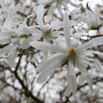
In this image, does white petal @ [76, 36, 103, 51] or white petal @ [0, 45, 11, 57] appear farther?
white petal @ [0, 45, 11, 57]

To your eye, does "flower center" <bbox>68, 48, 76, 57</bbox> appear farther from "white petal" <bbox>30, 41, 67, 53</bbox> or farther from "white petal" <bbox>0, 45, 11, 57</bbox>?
"white petal" <bbox>0, 45, 11, 57</bbox>

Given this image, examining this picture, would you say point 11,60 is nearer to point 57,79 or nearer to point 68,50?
point 68,50

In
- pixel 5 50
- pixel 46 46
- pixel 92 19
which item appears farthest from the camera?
pixel 92 19

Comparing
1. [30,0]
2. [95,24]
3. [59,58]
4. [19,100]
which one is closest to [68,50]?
[59,58]

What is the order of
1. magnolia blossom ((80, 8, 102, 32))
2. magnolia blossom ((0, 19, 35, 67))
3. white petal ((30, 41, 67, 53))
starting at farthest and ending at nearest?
1. magnolia blossom ((80, 8, 102, 32))
2. magnolia blossom ((0, 19, 35, 67))
3. white petal ((30, 41, 67, 53))

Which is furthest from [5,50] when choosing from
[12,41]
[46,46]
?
[46,46]

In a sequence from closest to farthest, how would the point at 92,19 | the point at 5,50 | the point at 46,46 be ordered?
the point at 46,46 < the point at 5,50 < the point at 92,19

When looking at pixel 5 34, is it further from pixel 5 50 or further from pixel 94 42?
pixel 94 42

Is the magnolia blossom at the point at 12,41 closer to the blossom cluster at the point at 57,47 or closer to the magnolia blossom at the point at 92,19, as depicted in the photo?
the blossom cluster at the point at 57,47

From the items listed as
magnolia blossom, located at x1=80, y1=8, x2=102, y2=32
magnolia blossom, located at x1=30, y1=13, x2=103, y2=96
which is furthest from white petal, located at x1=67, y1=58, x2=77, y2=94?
magnolia blossom, located at x1=80, y1=8, x2=102, y2=32

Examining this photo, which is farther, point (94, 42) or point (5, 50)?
point (5, 50)

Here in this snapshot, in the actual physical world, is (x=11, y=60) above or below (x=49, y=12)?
below
